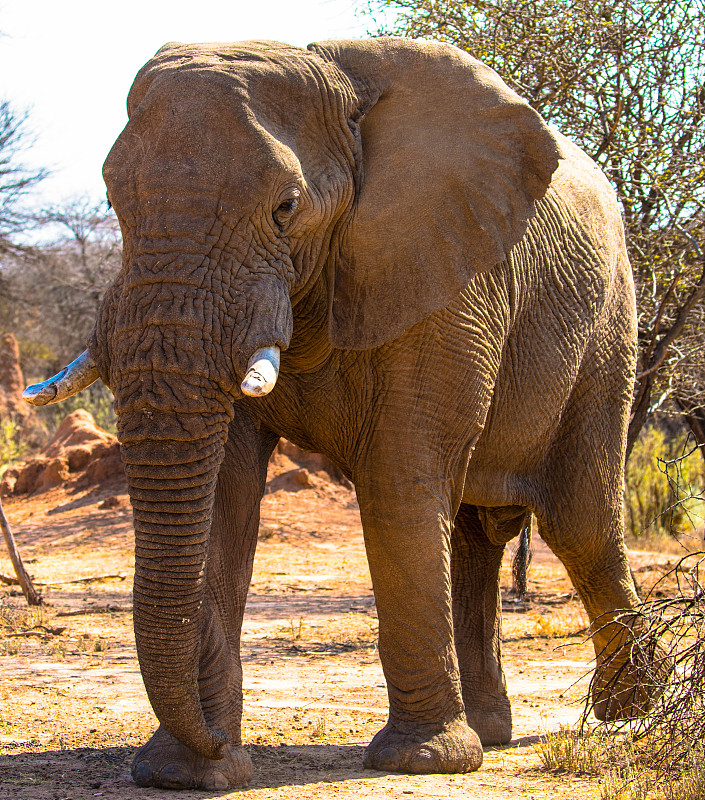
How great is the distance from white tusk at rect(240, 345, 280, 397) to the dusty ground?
1474mm

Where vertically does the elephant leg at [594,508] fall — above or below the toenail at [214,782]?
above

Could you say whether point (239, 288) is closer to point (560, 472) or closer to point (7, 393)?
point (560, 472)

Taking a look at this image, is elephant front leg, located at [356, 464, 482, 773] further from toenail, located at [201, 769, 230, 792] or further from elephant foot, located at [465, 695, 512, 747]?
elephant foot, located at [465, 695, 512, 747]

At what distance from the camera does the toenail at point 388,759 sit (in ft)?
13.8

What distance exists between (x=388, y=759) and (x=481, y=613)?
4.91ft

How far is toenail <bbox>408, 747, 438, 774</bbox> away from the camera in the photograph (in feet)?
13.8

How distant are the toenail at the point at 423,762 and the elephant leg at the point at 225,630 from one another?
1.98 ft

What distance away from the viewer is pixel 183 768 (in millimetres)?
3930

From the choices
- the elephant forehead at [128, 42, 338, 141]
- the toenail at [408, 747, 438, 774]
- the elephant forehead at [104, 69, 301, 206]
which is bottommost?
the toenail at [408, 747, 438, 774]

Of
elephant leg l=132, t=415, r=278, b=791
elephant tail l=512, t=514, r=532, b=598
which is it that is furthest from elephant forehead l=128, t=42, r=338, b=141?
elephant tail l=512, t=514, r=532, b=598

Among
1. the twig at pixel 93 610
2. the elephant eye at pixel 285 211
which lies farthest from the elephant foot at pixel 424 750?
the twig at pixel 93 610

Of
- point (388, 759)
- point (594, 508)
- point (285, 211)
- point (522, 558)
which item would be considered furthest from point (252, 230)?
point (522, 558)

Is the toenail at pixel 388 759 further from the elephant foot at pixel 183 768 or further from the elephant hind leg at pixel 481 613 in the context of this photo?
the elephant hind leg at pixel 481 613

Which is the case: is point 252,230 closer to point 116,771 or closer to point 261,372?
point 261,372
